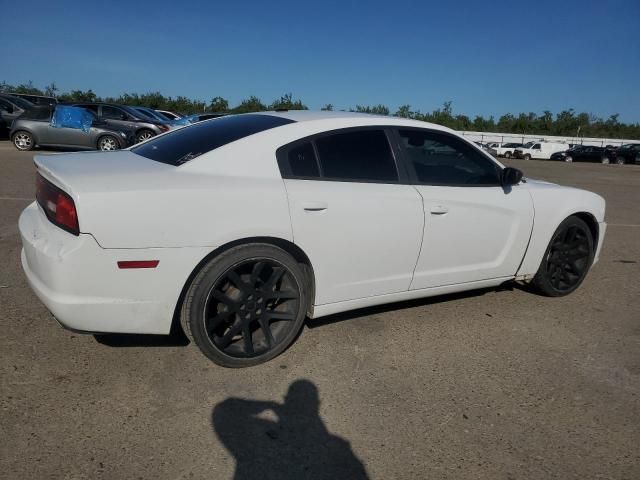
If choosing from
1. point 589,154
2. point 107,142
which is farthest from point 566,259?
point 589,154

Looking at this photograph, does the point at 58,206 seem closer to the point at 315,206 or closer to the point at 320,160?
the point at 315,206

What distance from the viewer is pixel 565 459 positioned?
2.19 m

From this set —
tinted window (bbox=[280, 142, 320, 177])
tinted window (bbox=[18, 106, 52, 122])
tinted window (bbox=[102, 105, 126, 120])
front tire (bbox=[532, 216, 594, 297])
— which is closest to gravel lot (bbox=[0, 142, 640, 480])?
front tire (bbox=[532, 216, 594, 297])

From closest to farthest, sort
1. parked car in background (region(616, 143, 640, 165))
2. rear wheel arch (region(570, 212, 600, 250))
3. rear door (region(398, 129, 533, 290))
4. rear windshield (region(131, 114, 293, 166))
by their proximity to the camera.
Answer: rear windshield (region(131, 114, 293, 166))
rear door (region(398, 129, 533, 290))
rear wheel arch (region(570, 212, 600, 250))
parked car in background (region(616, 143, 640, 165))

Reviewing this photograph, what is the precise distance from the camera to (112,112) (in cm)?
1530

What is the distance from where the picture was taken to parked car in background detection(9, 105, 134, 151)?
1355 centimetres

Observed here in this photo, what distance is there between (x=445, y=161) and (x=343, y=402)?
6.42 feet

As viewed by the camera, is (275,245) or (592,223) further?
(592,223)

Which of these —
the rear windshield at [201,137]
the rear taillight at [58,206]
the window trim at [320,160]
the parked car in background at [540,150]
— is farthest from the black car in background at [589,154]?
the rear taillight at [58,206]

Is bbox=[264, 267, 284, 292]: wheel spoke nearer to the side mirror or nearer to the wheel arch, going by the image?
the wheel arch

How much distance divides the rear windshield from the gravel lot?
3.96 feet

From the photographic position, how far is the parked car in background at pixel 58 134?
13547 mm

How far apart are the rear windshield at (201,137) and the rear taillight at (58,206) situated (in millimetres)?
636

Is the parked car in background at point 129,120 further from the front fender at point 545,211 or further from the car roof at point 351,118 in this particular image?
the front fender at point 545,211
